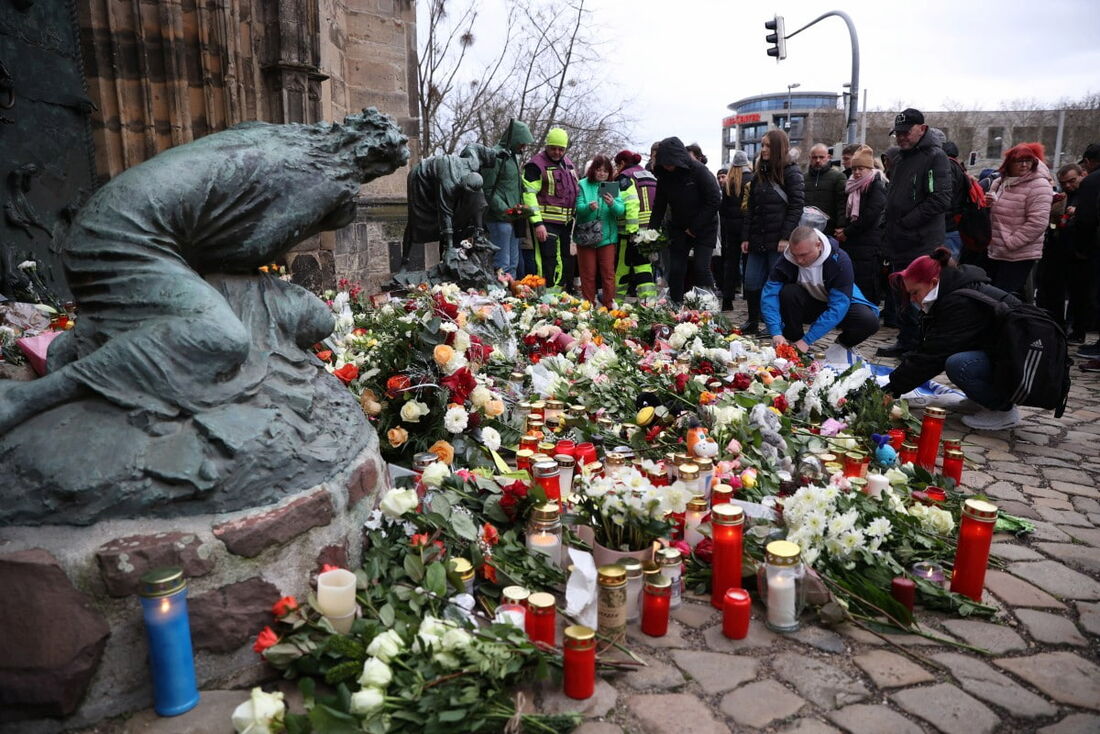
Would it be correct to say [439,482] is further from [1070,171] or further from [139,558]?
[1070,171]

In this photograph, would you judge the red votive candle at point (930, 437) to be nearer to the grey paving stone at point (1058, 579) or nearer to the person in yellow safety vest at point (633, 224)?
the grey paving stone at point (1058, 579)

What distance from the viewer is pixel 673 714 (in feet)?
6.10

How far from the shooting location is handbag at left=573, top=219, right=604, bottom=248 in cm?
792

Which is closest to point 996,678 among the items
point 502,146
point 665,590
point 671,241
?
point 665,590

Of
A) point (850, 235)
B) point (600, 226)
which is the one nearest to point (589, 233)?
point (600, 226)

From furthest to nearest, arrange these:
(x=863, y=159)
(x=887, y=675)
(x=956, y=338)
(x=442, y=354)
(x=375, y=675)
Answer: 1. (x=863, y=159)
2. (x=956, y=338)
3. (x=442, y=354)
4. (x=887, y=675)
5. (x=375, y=675)

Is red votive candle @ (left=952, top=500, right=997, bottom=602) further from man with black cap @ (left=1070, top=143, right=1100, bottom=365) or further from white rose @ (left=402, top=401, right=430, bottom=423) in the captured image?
man with black cap @ (left=1070, top=143, right=1100, bottom=365)

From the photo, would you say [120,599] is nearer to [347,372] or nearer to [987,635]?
[347,372]

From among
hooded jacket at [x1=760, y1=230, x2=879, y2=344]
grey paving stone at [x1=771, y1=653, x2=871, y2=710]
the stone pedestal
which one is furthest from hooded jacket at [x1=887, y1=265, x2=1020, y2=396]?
the stone pedestal

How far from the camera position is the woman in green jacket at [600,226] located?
7.94 m

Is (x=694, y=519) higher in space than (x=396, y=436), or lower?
lower

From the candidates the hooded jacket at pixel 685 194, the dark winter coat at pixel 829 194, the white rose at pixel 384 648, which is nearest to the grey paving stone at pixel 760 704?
the white rose at pixel 384 648

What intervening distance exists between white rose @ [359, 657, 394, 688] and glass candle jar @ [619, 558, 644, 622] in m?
0.80

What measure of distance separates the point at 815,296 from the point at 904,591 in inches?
139
